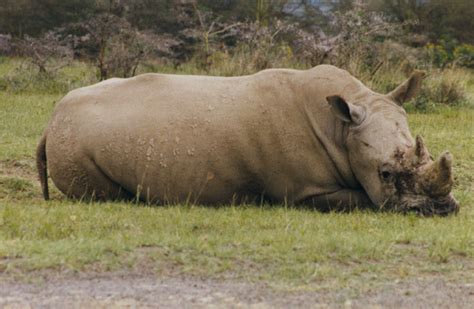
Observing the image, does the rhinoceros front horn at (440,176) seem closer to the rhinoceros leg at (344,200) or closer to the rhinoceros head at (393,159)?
the rhinoceros head at (393,159)

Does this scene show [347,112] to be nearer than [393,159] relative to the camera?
No

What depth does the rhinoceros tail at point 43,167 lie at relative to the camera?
30.3 ft

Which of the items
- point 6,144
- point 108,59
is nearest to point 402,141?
point 6,144

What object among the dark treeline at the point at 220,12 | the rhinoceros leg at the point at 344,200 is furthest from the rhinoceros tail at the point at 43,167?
the dark treeline at the point at 220,12

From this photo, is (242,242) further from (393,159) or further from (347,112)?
(347,112)

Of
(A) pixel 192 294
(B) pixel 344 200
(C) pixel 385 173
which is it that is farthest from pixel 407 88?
(A) pixel 192 294

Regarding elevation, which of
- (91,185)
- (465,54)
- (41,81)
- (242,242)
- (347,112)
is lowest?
(465,54)

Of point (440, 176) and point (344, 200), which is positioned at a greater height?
point (440, 176)

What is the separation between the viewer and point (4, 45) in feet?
83.5

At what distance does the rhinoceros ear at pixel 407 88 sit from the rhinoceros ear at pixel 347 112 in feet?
1.45

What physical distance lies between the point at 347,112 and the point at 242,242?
2.27m

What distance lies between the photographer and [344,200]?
8.72 metres

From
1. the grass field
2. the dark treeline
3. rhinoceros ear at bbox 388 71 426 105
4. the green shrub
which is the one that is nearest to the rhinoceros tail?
the grass field

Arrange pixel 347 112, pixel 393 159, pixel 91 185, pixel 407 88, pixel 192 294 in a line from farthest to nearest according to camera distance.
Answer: pixel 91 185
pixel 407 88
pixel 347 112
pixel 393 159
pixel 192 294
